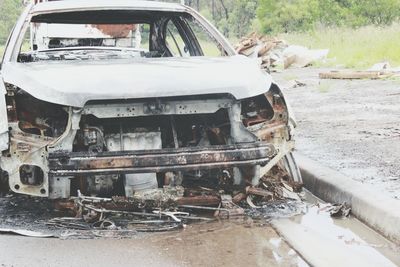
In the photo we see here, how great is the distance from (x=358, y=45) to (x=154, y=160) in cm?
2166

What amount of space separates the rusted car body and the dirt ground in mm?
810

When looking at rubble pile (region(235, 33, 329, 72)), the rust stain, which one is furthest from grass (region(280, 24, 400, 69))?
the rust stain

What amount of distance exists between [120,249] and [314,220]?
1500 mm

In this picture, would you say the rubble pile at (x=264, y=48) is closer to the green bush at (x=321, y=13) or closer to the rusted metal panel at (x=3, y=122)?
the rusted metal panel at (x=3, y=122)

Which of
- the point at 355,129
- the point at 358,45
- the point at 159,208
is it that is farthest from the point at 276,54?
the point at 159,208

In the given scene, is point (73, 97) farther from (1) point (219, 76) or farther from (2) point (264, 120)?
(2) point (264, 120)

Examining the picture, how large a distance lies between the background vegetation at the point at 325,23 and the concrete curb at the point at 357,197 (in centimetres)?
1396

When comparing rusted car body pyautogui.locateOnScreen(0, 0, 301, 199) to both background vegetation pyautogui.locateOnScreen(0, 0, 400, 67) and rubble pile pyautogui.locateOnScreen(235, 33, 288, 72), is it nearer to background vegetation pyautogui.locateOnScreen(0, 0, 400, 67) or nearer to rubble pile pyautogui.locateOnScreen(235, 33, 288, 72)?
background vegetation pyautogui.locateOnScreen(0, 0, 400, 67)

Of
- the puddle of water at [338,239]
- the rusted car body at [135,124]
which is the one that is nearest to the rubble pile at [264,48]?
the rusted car body at [135,124]

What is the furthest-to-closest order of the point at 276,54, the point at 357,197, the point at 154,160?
the point at 276,54, the point at 357,197, the point at 154,160

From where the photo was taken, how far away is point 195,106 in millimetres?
4824

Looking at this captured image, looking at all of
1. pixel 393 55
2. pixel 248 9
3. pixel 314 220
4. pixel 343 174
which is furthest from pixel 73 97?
pixel 248 9

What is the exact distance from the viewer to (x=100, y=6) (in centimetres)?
622

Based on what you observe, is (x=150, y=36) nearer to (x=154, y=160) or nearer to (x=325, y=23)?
(x=154, y=160)
